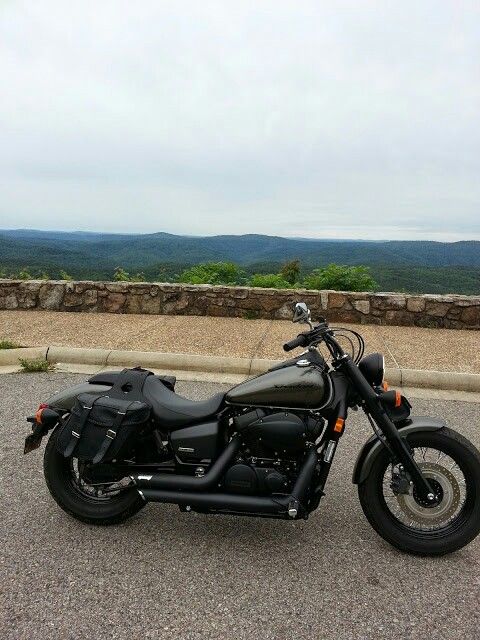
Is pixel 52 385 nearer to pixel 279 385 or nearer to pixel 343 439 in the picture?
pixel 343 439

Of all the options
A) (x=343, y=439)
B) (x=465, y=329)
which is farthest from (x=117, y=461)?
(x=465, y=329)

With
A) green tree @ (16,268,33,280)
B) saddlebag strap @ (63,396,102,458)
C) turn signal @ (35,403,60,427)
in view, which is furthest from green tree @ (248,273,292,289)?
saddlebag strap @ (63,396,102,458)

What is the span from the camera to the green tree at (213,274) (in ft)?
38.3

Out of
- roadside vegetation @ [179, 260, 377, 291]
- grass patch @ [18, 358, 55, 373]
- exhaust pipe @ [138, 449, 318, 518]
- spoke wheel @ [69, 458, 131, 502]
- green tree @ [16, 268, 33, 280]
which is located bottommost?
grass patch @ [18, 358, 55, 373]

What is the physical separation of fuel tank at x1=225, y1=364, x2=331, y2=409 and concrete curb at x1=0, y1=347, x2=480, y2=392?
3.26 metres

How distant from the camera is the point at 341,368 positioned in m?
2.77

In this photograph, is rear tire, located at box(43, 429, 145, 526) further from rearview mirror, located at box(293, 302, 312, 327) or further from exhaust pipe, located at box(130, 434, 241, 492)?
rearview mirror, located at box(293, 302, 312, 327)

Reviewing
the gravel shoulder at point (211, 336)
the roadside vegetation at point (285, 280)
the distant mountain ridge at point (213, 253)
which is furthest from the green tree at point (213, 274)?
the distant mountain ridge at point (213, 253)

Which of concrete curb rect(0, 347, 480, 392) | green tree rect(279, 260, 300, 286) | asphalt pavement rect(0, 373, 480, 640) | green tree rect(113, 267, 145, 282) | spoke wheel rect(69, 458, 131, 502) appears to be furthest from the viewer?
green tree rect(279, 260, 300, 286)

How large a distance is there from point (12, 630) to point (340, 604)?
5.04 feet

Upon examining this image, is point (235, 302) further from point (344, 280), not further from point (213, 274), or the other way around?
point (213, 274)

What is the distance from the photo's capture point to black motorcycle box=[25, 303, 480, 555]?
2.71 m

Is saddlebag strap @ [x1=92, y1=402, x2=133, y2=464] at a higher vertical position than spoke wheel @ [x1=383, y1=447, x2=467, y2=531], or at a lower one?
higher

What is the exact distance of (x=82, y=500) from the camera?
3.04m
